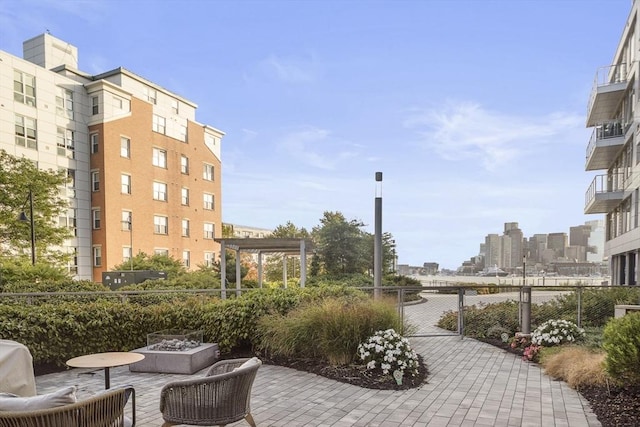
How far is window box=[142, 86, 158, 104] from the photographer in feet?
103

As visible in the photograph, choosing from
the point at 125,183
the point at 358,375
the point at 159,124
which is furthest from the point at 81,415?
the point at 159,124

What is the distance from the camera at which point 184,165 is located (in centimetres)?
3412

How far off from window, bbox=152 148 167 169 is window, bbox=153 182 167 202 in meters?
1.40

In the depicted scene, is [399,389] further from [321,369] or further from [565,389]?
[565,389]

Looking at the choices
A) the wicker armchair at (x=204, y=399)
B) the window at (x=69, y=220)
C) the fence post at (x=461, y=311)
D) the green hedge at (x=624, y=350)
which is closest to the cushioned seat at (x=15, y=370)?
the wicker armchair at (x=204, y=399)

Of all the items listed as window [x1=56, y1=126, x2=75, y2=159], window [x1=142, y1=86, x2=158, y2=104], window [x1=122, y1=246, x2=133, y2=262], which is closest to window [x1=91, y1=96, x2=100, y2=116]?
window [x1=56, y1=126, x2=75, y2=159]

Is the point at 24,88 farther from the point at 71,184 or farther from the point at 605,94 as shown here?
the point at 605,94

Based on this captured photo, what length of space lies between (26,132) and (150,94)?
9135 millimetres

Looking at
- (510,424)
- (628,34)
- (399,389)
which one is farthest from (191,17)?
(628,34)

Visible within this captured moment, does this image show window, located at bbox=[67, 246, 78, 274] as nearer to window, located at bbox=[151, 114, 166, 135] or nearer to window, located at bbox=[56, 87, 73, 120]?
window, located at bbox=[56, 87, 73, 120]

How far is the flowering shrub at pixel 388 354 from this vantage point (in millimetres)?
6349

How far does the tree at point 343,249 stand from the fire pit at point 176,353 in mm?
18139

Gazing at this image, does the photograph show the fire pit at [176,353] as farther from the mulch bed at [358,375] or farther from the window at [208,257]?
the window at [208,257]

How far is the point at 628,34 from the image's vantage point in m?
22.6
